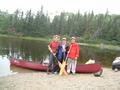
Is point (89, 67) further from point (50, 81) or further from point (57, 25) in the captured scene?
point (57, 25)

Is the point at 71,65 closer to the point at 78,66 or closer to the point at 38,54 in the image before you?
the point at 78,66

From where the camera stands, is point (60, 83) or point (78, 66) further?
point (78, 66)

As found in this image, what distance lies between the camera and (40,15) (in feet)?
525

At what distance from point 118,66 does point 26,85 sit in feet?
32.4

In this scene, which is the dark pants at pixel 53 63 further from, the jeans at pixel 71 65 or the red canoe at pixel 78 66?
the red canoe at pixel 78 66

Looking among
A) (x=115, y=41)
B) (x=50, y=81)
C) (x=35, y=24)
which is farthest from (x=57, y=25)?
(x=50, y=81)

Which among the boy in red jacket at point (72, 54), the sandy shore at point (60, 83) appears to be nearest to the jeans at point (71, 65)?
the boy in red jacket at point (72, 54)

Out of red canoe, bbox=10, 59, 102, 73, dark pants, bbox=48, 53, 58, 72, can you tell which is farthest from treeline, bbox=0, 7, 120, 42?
dark pants, bbox=48, 53, 58, 72

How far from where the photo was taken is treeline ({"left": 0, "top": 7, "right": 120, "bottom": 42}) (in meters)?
131

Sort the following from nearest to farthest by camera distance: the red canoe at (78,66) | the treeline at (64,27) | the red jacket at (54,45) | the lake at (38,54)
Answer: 1. the red jacket at (54,45)
2. the red canoe at (78,66)
3. the lake at (38,54)
4. the treeline at (64,27)

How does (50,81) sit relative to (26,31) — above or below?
above

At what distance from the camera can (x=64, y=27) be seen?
494 ft

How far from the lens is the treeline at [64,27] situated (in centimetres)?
13125

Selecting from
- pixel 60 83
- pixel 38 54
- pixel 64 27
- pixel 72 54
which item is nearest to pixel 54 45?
pixel 72 54
